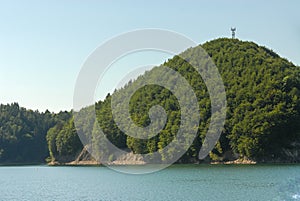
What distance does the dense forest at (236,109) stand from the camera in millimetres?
116500

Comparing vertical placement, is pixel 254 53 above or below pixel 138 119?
above

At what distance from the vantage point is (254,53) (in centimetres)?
14975

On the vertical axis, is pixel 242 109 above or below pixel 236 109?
below

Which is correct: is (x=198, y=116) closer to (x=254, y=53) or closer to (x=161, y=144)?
(x=161, y=144)

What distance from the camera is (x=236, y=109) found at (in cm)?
12412

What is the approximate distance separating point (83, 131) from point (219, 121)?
5114 cm

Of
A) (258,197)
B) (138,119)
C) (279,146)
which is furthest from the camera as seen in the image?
(138,119)

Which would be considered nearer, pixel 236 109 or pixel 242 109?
pixel 242 109

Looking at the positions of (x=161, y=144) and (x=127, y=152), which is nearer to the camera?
(x=161, y=144)

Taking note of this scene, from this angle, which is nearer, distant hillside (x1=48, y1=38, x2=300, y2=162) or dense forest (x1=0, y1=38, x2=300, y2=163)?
distant hillside (x1=48, y1=38, x2=300, y2=162)

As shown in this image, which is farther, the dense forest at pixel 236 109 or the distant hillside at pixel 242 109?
the dense forest at pixel 236 109

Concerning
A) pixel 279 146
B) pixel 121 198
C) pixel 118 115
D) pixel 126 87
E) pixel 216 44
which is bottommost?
pixel 121 198

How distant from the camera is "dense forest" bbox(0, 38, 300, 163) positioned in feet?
382

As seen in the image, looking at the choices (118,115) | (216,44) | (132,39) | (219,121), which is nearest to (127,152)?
(118,115)
